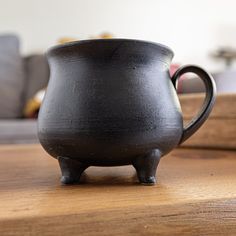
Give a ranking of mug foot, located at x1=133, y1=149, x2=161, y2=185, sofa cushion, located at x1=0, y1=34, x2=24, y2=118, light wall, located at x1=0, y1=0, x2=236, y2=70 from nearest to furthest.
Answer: mug foot, located at x1=133, y1=149, x2=161, y2=185, sofa cushion, located at x1=0, y1=34, x2=24, y2=118, light wall, located at x1=0, y1=0, x2=236, y2=70

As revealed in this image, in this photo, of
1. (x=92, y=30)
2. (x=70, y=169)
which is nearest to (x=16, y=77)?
(x=92, y=30)

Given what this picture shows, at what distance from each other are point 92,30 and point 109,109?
214cm

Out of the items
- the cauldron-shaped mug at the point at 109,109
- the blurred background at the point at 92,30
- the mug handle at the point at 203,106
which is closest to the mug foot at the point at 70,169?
the cauldron-shaped mug at the point at 109,109

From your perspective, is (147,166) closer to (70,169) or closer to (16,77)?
(70,169)

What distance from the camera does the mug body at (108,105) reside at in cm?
36

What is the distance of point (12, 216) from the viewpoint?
10.3 inches

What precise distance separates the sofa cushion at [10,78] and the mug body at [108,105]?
1.64 metres

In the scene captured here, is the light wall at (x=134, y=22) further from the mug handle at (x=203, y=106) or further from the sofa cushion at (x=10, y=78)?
the mug handle at (x=203, y=106)

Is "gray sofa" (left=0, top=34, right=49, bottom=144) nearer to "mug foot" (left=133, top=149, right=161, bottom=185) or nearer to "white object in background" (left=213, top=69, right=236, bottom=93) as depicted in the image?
"white object in background" (left=213, top=69, right=236, bottom=93)

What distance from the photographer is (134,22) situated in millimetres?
2473

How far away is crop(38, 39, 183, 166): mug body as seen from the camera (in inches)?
14.0

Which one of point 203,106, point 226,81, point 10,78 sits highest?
point 203,106

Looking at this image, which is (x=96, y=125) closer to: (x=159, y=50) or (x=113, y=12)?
(x=159, y=50)

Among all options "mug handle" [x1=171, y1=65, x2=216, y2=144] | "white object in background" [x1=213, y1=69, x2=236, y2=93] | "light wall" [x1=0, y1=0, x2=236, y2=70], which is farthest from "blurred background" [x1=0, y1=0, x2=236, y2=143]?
"mug handle" [x1=171, y1=65, x2=216, y2=144]
